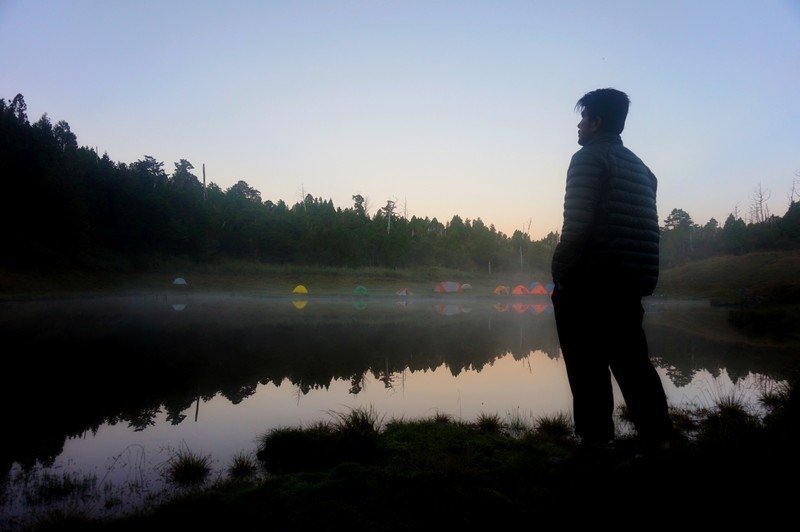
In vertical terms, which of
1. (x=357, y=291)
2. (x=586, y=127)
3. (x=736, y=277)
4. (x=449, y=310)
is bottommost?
(x=449, y=310)

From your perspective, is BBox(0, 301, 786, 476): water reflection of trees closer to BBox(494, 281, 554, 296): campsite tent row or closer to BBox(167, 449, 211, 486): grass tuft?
BBox(167, 449, 211, 486): grass tuft

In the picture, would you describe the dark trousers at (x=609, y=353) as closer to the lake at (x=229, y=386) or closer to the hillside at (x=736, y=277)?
the lake at (x=229, y=386)

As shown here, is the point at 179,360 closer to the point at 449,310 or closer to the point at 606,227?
the point at 606,227

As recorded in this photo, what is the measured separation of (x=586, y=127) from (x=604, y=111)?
0.16 m

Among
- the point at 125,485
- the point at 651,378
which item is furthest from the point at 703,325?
the point at 125,485

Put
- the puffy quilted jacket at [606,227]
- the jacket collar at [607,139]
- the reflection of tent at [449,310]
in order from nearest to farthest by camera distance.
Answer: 1. the puffy quilted jacket at [606,227]
2. the jacket collar at [607,139]
3. the reflection of tent at [449,310]

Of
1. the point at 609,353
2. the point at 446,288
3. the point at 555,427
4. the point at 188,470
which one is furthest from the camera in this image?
the point at 446,288

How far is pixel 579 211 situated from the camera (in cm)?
350

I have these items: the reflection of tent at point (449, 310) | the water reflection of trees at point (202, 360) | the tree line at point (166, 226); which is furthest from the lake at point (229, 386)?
the tree line at point (166, 226)

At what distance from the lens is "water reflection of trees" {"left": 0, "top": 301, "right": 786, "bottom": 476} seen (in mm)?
6000

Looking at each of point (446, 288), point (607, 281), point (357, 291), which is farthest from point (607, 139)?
point (446, 288)

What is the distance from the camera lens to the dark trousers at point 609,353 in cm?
352

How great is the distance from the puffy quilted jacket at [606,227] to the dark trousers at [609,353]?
11cm

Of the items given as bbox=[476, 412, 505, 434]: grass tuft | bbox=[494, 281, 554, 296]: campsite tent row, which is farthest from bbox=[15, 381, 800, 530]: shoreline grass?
bbox=[494, 281, 554, 296]: campsite tent row
